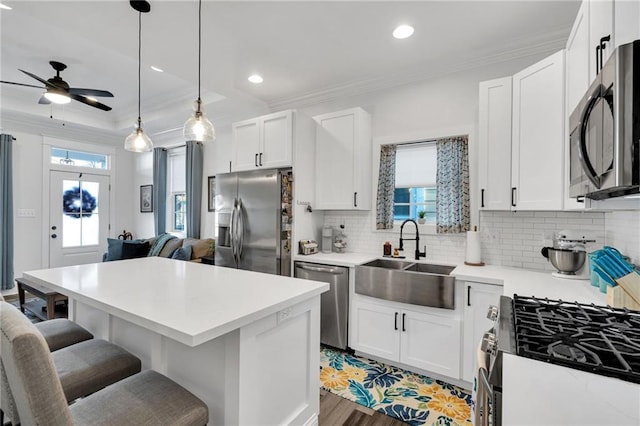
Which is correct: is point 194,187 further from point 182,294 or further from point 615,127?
point 615,127

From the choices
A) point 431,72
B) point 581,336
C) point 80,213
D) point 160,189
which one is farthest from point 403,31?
point 80,213

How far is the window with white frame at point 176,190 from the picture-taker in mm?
5602

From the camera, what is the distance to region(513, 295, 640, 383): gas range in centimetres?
83

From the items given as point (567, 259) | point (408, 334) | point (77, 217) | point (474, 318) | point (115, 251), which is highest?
point (77, 217)

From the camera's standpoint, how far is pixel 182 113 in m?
4.66

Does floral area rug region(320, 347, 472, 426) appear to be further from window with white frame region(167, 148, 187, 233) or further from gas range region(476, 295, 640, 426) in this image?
window with white frame region(167, 148, 187, 233)

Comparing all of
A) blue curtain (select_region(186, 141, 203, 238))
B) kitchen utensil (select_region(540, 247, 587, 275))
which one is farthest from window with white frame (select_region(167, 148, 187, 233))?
kitchen utensil (select_region(540, 247, 587, 275))

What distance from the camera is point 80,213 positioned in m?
5.66

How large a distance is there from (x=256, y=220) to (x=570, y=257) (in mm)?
2807

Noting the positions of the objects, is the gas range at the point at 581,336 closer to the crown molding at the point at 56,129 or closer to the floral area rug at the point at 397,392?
the floral area rug at the point at 397,392

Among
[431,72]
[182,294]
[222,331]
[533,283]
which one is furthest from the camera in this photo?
[431,72]

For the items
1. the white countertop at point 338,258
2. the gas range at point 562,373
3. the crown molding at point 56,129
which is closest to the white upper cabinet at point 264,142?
the white countertop at point 338,258

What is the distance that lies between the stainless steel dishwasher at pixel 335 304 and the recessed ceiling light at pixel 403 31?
83.7 inches

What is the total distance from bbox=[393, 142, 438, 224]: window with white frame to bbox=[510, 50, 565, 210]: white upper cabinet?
863 millimetres
